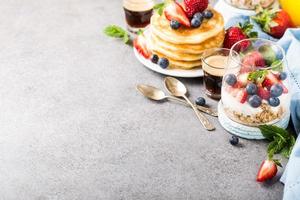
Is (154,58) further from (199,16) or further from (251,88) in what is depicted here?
(251,88)

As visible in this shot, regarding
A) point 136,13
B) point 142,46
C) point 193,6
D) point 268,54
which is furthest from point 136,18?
point 268,54

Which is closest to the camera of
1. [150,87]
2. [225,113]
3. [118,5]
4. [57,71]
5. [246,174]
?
[246,174]

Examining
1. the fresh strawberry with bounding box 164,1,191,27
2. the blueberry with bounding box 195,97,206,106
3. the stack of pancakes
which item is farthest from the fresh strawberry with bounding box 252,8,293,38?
the blueberry with bounding box 195,97,206,106

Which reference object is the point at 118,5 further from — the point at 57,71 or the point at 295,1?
the point at 295,1

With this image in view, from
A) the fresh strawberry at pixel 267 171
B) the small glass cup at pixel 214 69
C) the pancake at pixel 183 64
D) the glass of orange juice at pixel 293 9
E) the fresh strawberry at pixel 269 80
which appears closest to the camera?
the fresh strawberry at pixel 267 171

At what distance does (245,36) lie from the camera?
4.90ft

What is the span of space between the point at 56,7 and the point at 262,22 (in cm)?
79

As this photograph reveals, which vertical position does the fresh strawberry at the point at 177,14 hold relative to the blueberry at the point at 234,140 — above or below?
above

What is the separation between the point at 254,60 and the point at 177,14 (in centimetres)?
30

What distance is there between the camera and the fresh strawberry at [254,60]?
1282 mm

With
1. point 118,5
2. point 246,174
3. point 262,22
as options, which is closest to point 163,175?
point 246,174

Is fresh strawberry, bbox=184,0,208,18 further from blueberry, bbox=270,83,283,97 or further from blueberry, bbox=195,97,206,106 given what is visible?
blueberry, bbox=270,83,283,97

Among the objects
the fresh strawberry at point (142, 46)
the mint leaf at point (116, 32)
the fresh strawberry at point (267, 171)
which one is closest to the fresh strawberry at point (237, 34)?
the fresh strawberry at point (142, 46)

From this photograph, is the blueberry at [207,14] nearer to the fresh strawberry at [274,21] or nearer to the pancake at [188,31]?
the pancake at [188,31]
